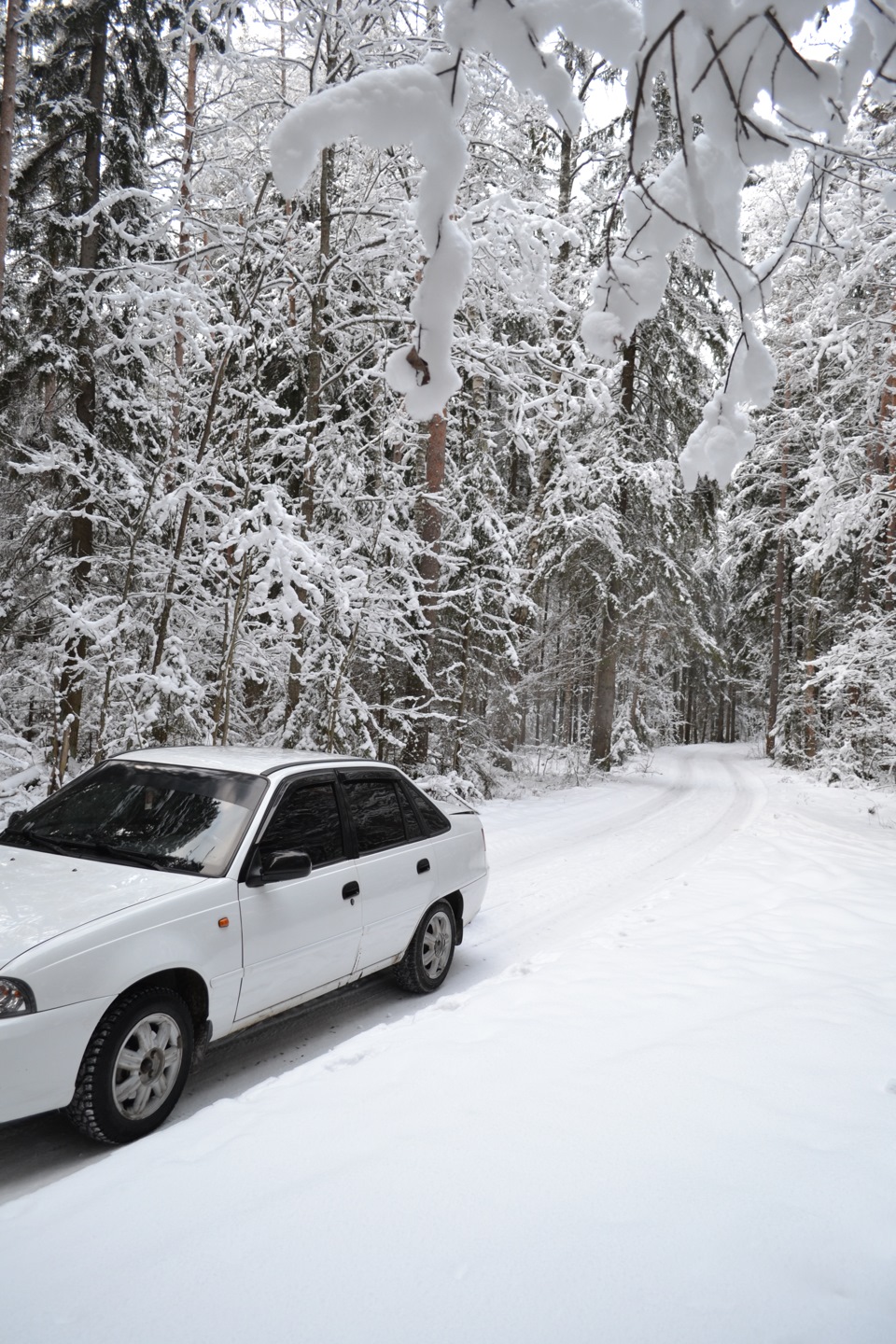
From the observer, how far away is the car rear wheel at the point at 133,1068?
11.3 feet

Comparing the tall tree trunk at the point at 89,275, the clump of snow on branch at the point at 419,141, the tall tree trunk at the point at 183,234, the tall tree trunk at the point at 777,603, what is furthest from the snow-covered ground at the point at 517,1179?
the tall tree trunk at the point at 777,603

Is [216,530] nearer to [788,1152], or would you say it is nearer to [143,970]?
[143,970]

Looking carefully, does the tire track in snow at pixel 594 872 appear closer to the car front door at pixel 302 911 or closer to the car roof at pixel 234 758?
the car front door at pixel 302 911

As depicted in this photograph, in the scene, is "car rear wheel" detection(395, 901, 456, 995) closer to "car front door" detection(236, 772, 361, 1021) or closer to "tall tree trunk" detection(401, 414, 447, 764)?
"car front door" detection(236, 772, 361, 1021)

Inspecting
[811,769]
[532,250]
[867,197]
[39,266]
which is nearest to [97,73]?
[39,266]

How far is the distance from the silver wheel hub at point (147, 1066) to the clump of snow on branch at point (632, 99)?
10.1 feet

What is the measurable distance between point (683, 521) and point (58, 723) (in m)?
16.7

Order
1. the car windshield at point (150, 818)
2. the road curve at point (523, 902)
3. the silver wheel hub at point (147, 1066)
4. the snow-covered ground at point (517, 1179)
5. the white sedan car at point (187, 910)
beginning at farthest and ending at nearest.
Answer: the car windshield at point (150, 818)
the road curve at point (523, 902)
the silver wheel hub at point (147, 1066)
the white sedan car at point (187, 910)
the snow-covered ground at point (517, 1179)

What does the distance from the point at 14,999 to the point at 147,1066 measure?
0.80 metres

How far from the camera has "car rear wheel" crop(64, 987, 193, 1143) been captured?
3.43 m

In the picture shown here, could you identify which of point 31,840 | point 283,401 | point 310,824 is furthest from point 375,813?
point 283,401

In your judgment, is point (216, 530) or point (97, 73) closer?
point (216, 530)

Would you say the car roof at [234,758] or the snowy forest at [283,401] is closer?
the car roof at [234,758]

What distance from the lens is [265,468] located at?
956 cm
